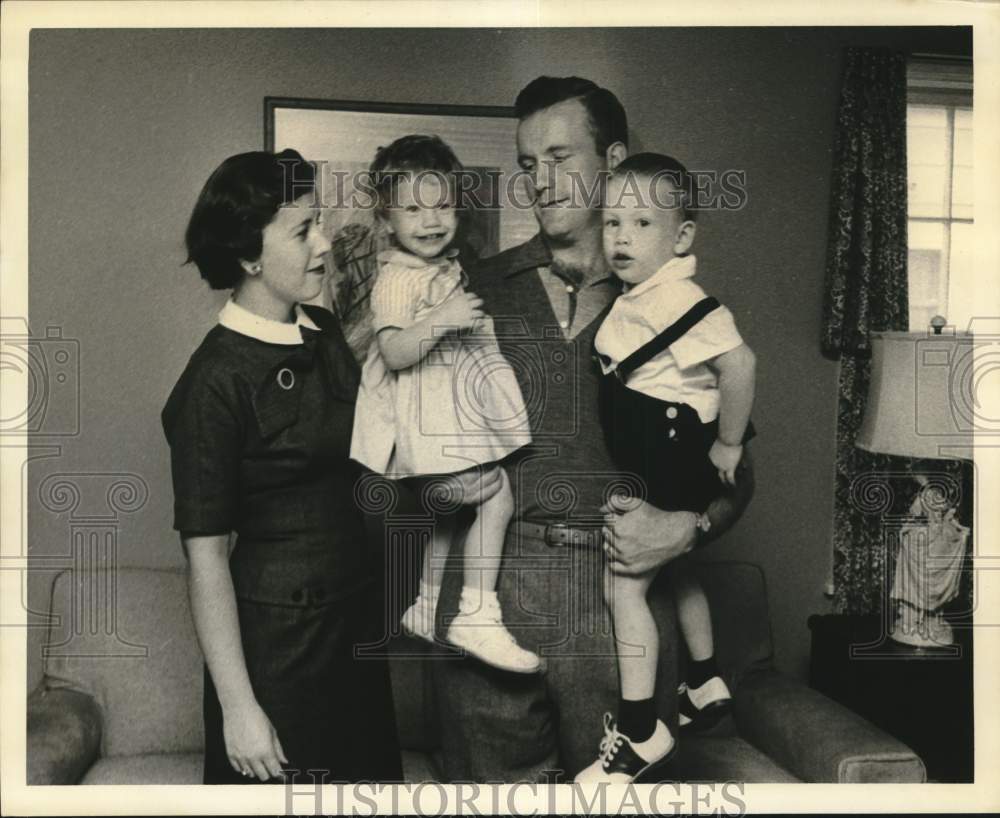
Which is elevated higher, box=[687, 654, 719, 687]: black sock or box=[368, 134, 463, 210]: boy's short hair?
box=[368, 134, 463, 210]: boy's short hair

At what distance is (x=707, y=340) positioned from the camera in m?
2.48

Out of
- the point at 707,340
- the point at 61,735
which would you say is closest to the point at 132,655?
the point at 61,735

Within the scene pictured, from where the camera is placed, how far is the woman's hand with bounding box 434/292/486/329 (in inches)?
97.3

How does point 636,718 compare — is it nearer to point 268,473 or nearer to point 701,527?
point 701,527

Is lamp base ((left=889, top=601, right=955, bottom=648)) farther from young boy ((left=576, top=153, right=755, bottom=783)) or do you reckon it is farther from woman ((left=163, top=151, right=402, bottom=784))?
woman ((left=163, top=151, right=402, bottom=784))

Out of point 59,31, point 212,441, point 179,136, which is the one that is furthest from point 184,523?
point 59,31

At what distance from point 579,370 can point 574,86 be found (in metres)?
0.64

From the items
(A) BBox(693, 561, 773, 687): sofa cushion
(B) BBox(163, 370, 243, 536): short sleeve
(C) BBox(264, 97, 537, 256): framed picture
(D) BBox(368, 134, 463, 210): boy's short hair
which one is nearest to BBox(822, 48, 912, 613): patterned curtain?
(A) BBox(693, 561, 773, 687): sofa cushion

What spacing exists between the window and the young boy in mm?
476

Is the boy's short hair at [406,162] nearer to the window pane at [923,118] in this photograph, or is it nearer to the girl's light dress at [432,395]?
the girl's light dress at [432,395]

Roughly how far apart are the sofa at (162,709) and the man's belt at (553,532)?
0.98ft

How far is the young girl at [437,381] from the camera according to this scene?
2.46 meters

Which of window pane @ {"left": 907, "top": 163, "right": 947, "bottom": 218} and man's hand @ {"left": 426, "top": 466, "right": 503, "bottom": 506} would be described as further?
window pane @ {"left": 907, "top": 163, "right": 947, "bottom": 218}

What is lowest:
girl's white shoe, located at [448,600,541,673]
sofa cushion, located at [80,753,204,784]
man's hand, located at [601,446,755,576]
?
sofa cushion, located at [80,753,204,784]
